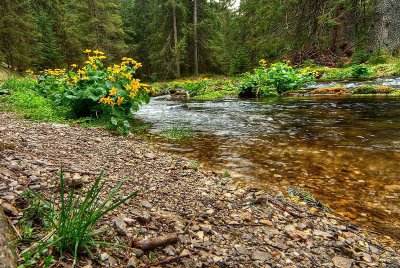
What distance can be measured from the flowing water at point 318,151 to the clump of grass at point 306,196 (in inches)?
3.1

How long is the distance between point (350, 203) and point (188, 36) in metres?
26.2

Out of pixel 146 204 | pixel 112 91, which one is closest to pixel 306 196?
pixel 146 204

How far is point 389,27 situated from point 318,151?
10.5 meters

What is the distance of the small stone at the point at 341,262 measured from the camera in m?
1.69

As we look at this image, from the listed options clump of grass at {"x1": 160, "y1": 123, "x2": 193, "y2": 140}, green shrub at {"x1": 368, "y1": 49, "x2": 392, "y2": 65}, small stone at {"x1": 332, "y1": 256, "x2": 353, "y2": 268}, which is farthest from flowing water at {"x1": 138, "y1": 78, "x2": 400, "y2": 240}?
green shrub at {"x1": 368, "y1": 49, "x2": 392, "y2": 65}

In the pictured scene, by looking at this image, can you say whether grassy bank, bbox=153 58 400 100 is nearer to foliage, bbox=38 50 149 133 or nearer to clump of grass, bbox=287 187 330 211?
foliage, bbox=38 50 149 133

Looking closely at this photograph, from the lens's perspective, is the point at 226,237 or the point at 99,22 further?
the point at 99,22

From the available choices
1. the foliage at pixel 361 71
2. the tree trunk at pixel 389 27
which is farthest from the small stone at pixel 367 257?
the foliage at pixel 361 71

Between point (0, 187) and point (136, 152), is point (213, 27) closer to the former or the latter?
point (136, 152)

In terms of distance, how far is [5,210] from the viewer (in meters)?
1.51

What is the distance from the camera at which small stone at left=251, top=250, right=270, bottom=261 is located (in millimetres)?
1676

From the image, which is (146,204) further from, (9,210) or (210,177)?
(210,177)

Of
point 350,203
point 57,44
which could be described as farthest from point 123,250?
point 57,44

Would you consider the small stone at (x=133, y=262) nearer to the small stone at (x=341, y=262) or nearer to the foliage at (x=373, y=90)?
the small stone at (x=341, y=262)
